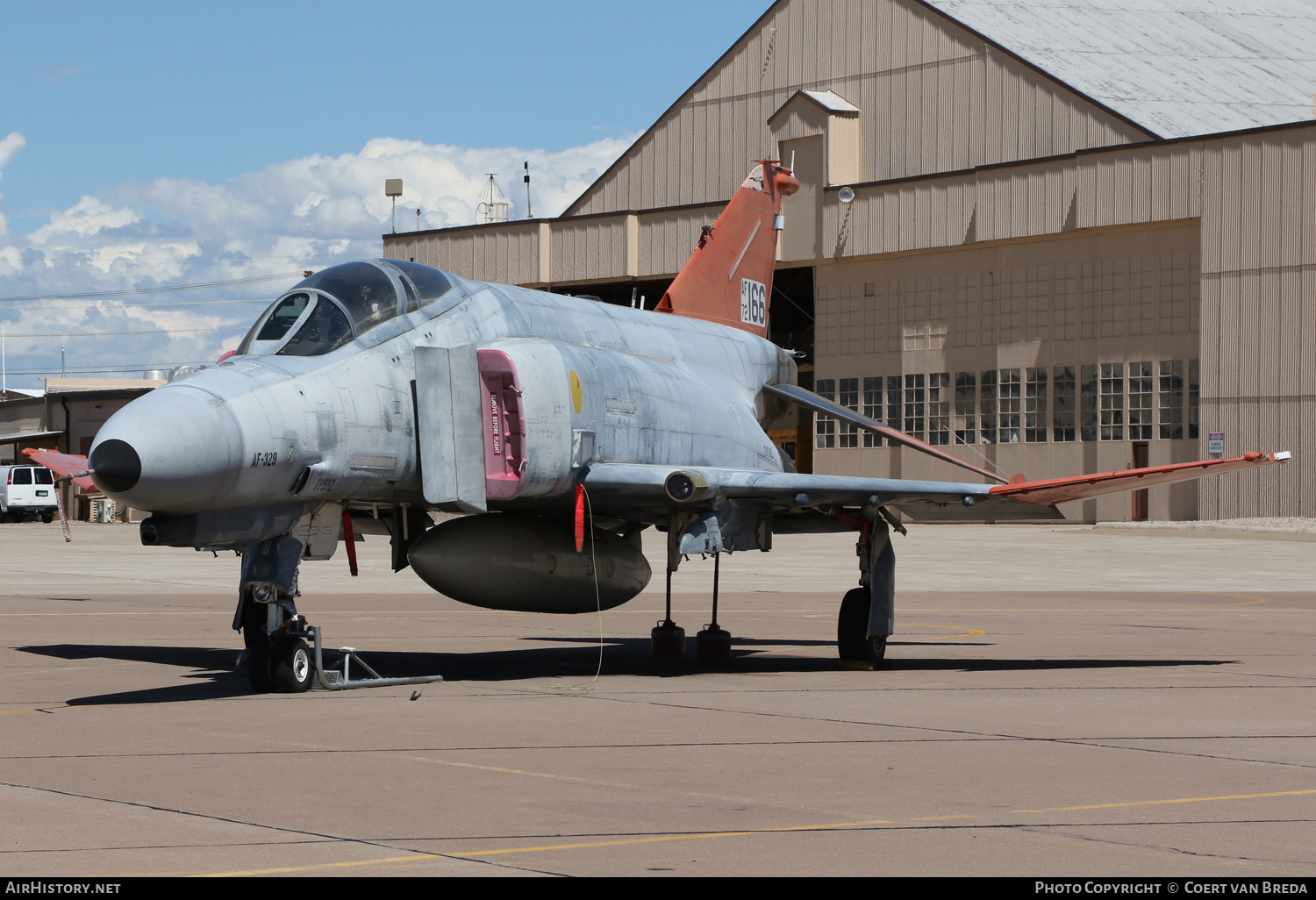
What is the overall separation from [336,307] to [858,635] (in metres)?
6.34

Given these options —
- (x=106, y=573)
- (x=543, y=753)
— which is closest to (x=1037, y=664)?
(x=543, y=753)

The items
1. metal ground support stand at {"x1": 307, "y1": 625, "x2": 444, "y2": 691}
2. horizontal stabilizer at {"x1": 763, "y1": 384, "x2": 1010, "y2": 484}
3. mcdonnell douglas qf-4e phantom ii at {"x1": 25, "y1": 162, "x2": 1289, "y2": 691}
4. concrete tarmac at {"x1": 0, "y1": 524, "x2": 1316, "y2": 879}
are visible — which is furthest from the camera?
horizontal stabilizer at {"x1": 763, "y1": 384, "x2": 1010, "y2": 484}

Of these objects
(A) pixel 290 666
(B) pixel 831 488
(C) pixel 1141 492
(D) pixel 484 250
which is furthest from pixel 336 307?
(D) pixel 484 250

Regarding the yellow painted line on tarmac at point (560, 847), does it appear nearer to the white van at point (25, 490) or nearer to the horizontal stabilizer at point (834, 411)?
the horizontal stabilizer at point (834, 411)

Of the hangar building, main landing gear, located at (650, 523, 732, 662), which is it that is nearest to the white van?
the hangar building

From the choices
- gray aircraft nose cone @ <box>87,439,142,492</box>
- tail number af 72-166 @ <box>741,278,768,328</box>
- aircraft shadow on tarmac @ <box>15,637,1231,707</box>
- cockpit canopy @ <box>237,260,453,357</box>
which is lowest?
aircraft shadow on tarmac @ <box>15,637,1231,707</box>

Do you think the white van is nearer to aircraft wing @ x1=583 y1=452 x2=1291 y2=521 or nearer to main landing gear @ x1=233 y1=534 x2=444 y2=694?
aircraft wing @ x1=583 y1=452 x2=1291 y2=521

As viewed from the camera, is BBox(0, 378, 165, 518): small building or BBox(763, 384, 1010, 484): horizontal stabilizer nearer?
BBox(763, 384, 1010, 484): horizontal stabilizer

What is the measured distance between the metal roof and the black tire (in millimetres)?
41058

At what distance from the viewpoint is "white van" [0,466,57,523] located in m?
64.7

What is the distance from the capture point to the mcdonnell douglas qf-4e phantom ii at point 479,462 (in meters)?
11.3

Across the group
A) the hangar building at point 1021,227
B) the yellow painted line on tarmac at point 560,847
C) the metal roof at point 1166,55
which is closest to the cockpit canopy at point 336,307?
the yellow painted line on tarmac at point 560,847

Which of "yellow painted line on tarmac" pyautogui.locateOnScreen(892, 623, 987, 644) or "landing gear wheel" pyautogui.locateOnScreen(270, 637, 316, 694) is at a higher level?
"landing gear wheel" pyautogui.locateOnScreen(270, 637, 316, 694)

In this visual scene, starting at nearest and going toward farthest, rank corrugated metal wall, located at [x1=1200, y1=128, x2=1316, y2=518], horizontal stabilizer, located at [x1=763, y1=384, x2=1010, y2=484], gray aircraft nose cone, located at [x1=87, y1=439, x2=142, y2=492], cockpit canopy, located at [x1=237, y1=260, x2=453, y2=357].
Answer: gray aircraft nose cone, located at [x1=87, y1=439, x2=142, y2=492]
cockpit canopy, located at [x1=237, y1=260, x2=453, y2=357]
horizontal stabilizer, located at [x1=763, y1=384, x2=1010, y2=484]
corrugated metal wall, located at [x1=1200, y1=128, x2=1316, y2=518]
